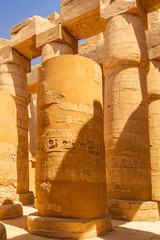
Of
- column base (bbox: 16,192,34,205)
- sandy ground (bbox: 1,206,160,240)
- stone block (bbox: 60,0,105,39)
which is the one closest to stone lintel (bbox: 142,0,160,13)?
stone block (bbox: 60,0,105,39)

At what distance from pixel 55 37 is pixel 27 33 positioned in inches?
63.9

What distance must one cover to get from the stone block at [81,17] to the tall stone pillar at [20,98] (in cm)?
275

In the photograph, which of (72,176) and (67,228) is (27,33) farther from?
(67,228)

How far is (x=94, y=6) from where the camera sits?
8.70 m

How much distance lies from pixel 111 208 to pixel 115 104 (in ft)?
8.87

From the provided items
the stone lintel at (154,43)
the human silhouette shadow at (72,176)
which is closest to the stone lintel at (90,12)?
the stone lintel at (154,43)

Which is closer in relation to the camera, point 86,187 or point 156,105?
point 86,187

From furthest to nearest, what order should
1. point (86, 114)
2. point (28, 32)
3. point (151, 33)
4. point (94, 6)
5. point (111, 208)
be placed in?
point (28, 32), point (151, 33), point (94, 6), point (111, 208), point (86, 114)

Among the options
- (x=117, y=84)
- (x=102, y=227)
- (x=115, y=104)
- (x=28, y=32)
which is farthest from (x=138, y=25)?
(x=102, y=227)

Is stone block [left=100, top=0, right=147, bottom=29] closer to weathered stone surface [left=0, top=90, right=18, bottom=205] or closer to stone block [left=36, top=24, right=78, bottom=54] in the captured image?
stone block [left=36, top=24, right=78, bottom=54]

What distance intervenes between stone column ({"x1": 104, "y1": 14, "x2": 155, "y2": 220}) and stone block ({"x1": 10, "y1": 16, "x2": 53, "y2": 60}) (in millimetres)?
3923

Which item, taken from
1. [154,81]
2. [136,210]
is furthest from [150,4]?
[136,210]

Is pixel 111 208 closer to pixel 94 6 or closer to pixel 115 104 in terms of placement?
pixel 115 104

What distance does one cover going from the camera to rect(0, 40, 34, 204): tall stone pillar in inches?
382
